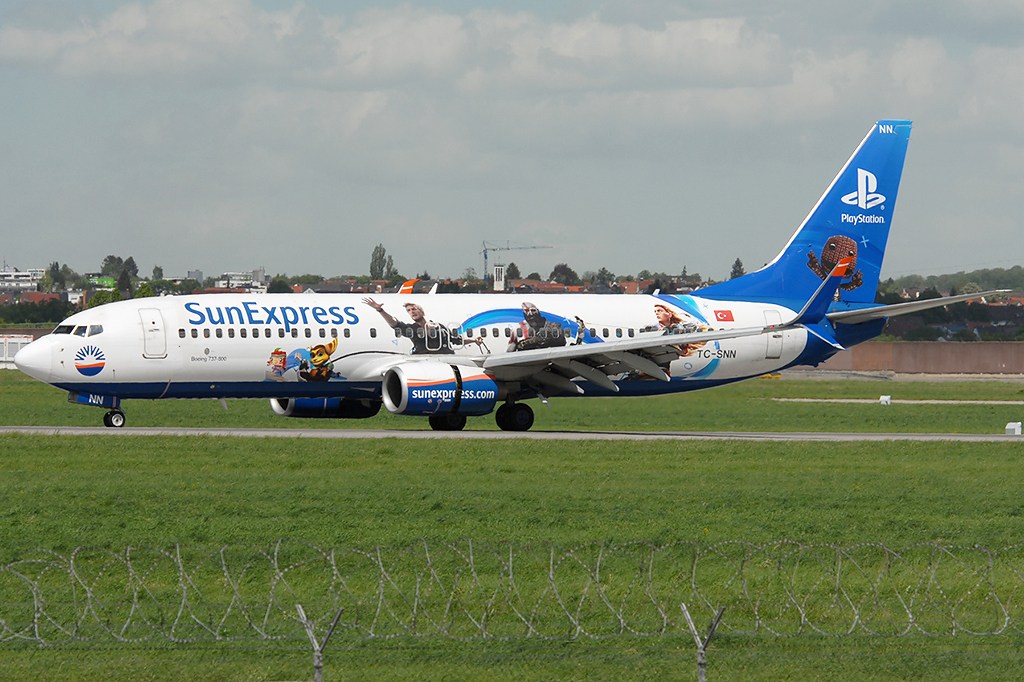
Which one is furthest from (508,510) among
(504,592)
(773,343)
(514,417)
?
(773,343)

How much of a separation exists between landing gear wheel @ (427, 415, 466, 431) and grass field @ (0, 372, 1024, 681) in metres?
6.26

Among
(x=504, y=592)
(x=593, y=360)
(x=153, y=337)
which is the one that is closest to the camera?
(x=504, y=592)

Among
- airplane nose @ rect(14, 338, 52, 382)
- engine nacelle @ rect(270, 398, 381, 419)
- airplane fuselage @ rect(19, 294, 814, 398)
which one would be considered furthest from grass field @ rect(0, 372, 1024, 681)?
engine nacelle @ rect(270, 398, 381, 419)

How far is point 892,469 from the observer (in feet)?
104

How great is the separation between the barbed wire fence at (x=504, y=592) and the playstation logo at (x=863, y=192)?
26.1 m

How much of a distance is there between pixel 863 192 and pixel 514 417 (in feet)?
52.0

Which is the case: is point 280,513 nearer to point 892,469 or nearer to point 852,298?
point 892,469

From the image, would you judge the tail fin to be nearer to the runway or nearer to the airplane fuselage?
the airplane fuselage

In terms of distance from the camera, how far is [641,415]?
54062 millimetres

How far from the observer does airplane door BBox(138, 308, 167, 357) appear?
37.8 meters

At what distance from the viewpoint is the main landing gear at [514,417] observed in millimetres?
41781

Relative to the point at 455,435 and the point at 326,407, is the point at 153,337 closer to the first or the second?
the point at 326,407

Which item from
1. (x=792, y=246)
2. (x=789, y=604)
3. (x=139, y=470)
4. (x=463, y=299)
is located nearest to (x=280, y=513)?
(x=139, y=470)

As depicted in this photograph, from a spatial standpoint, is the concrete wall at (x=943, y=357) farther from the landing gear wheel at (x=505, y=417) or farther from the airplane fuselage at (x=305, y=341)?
the landing gear wheel at (x=505, y=417)
